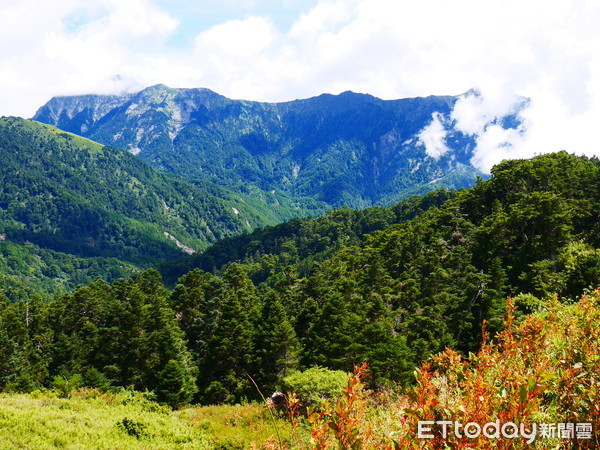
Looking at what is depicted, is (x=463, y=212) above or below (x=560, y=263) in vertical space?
above

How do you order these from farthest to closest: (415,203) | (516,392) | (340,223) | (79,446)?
(340,223) < (415,203) < (79,446) < (516,392)

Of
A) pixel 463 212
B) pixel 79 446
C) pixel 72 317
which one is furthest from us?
pixel 463 212

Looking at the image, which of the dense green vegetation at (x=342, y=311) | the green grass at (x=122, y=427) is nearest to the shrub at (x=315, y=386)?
the green grass at (x=122, y=427)

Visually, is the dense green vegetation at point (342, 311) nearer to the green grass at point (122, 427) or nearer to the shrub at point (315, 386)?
the green grass at point (122, 427)

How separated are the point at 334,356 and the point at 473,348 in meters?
16.0

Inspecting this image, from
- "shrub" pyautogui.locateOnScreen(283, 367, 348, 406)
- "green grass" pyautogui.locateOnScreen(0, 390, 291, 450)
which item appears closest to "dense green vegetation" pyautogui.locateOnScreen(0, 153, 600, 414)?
"green grass" pyautogui.locateOnScreen(0, 390, 291, 450)

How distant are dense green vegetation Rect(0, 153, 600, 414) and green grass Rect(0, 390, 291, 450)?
319 inches

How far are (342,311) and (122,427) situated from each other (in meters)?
30.0

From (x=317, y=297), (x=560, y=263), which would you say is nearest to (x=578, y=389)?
(x=560, y=263)

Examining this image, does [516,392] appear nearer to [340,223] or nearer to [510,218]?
[510,218]

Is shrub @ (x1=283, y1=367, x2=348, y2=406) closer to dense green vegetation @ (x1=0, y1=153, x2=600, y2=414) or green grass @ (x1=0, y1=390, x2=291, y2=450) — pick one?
green grass @ (x1=0, y1=390, x2=291, y2=450)

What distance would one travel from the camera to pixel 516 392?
14.8ft

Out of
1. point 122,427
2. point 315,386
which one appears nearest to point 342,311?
point 315,386

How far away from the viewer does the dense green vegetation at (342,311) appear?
44.8 meters
